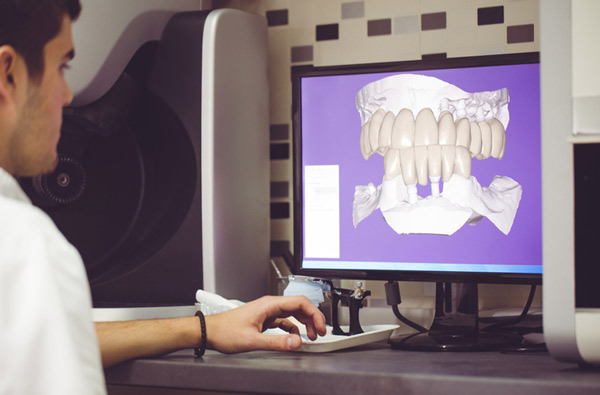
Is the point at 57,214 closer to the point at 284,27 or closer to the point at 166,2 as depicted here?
the point at 166,2

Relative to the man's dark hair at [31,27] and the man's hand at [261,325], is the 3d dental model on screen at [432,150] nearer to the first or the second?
the man's hand at [261,325]

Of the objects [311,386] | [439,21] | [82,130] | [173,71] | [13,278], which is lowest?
[311,386]

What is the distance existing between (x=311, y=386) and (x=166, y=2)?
32.0 inches

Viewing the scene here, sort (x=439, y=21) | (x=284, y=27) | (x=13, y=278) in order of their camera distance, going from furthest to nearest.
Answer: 1. (x=284, y=27)
2. (x=439, y=21)
3. (x=13, y=278)

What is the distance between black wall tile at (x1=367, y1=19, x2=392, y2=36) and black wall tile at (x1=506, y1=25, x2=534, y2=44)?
0.82 ft

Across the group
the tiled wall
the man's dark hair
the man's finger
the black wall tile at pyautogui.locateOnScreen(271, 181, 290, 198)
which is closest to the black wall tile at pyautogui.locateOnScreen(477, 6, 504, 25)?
the tiled wall

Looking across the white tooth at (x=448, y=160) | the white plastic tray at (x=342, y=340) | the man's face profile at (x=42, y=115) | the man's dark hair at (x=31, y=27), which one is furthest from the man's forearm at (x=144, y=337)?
the white tooth at (x=448, y=160)

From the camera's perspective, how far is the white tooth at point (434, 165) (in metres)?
1.16

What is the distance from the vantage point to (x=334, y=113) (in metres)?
1.25

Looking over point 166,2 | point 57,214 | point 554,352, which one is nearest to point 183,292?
point 57,214

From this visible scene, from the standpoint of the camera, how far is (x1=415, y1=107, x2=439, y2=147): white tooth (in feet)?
3.83

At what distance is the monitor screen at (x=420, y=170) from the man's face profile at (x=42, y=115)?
21.2 inches

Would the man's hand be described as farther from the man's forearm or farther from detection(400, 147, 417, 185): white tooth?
detection(400, 147, 417, 185): white tooth

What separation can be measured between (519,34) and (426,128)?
37 cm
